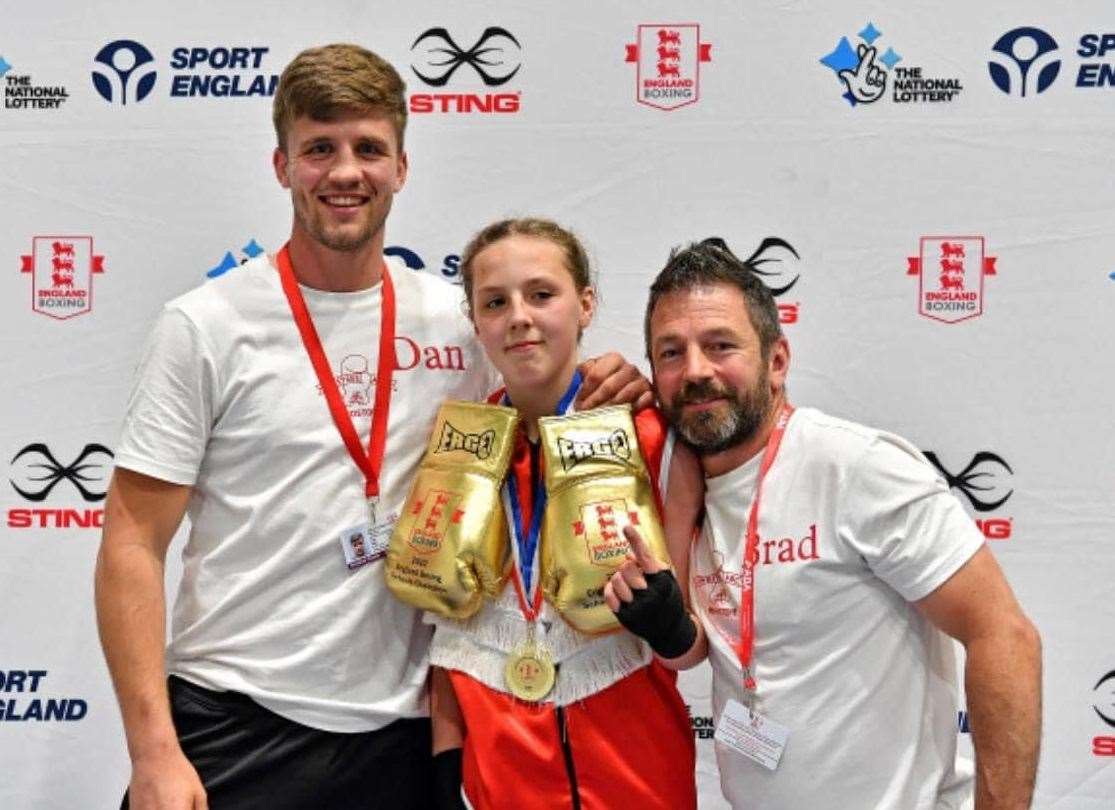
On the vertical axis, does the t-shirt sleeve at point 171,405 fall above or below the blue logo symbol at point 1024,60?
below

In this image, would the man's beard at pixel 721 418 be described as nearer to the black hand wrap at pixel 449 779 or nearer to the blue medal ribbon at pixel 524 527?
the blue medal ribbon at pixel 524 527

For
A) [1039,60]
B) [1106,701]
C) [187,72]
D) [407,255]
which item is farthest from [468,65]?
[1106,701]

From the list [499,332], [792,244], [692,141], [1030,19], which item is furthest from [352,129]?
[1030,19]

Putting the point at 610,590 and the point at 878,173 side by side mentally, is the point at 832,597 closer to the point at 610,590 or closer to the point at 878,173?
the point at 610,590

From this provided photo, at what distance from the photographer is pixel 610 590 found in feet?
5.69

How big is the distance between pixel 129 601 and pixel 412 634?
49cm

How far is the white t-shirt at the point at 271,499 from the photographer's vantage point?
6.30 feet

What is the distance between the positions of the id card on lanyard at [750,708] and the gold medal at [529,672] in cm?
31

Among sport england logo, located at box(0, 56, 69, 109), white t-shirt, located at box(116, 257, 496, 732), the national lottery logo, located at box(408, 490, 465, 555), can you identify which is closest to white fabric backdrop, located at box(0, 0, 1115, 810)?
sport england logo, located at box(0, 56, 69, 109)

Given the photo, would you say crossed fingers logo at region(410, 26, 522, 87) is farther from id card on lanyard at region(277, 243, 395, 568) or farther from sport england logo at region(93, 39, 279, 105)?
id card on lanyard at region(277, 243, 395, 568)

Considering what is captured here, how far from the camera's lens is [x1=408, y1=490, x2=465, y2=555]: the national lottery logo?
1863mm

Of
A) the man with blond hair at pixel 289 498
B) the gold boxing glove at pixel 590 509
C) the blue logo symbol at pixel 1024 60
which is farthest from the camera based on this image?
the blue logo symbol at pixel 1024 60

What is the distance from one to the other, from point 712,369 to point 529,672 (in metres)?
0.59

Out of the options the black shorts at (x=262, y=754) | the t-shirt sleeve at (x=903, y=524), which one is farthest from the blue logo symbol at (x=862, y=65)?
the black shorts at (x=262, y=754)
